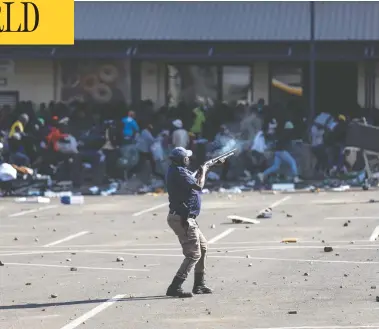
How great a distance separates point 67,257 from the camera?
18047 mm

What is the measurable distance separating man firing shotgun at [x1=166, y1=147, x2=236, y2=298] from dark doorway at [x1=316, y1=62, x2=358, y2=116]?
2400 cm

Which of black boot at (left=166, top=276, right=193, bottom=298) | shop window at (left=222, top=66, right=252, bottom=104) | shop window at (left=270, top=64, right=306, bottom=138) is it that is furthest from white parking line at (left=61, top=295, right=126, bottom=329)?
shop window at (left=222, top=66, right=252, bottom=104)

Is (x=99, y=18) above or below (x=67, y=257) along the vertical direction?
above

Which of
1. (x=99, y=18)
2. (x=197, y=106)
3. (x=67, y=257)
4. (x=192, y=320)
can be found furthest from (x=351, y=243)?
(x=99, y=18)

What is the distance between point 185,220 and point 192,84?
2478 centimetres

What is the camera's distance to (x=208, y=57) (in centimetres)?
3544

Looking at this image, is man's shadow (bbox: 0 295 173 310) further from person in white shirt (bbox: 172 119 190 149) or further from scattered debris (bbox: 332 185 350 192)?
person in white shirt (bbox: 172 119 190 149)

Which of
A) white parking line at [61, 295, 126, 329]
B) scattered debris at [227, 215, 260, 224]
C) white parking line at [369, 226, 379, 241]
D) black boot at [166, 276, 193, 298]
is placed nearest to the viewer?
white parking line at [61, 295, 126, 329]

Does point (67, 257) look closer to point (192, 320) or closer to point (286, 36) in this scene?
point (192, 320)

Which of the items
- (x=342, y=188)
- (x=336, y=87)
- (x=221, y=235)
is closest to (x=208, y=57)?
(x=336, y=87)

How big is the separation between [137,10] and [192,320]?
87.0 ft

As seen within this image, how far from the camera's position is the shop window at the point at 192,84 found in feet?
125

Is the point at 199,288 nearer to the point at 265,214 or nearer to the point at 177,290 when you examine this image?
the point at 177,290

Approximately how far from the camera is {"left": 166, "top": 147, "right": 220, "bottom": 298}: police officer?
1370 cm
